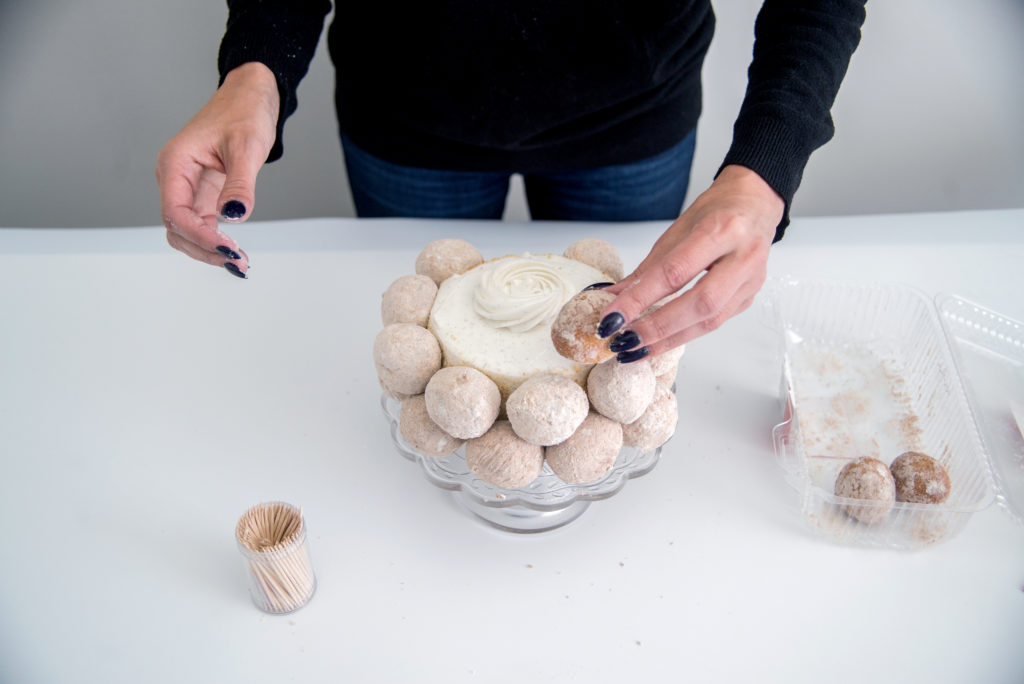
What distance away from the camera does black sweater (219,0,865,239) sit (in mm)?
822

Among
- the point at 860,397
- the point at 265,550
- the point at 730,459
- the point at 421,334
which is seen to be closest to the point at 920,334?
the point at 860,397

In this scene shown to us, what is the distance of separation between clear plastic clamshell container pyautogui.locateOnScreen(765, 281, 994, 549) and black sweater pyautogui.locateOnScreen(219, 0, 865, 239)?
0.26 meters

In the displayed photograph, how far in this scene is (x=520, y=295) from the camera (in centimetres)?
77

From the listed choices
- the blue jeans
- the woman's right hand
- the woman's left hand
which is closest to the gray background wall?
the blue jeans

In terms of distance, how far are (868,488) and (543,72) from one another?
66cm

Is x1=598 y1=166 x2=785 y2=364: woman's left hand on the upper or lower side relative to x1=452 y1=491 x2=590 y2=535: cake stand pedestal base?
upper

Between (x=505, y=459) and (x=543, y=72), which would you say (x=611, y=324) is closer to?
(x=505, y=459)

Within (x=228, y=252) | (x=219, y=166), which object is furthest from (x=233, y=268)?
(x=219, y=166)

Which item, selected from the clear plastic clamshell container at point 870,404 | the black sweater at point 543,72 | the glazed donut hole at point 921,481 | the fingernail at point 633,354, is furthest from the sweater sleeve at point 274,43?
the glazed donut hole at point 921,481

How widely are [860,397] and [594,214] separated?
0.53 m

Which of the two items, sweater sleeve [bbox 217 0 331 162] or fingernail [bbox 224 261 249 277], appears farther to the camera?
sweater sleeve [bbox 217 0 331 162]

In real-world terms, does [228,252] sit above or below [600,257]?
below

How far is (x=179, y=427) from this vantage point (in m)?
0.95

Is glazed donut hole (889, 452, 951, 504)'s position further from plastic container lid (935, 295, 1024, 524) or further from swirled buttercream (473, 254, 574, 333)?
swirled buttercream (473, 254, 574, 333)
